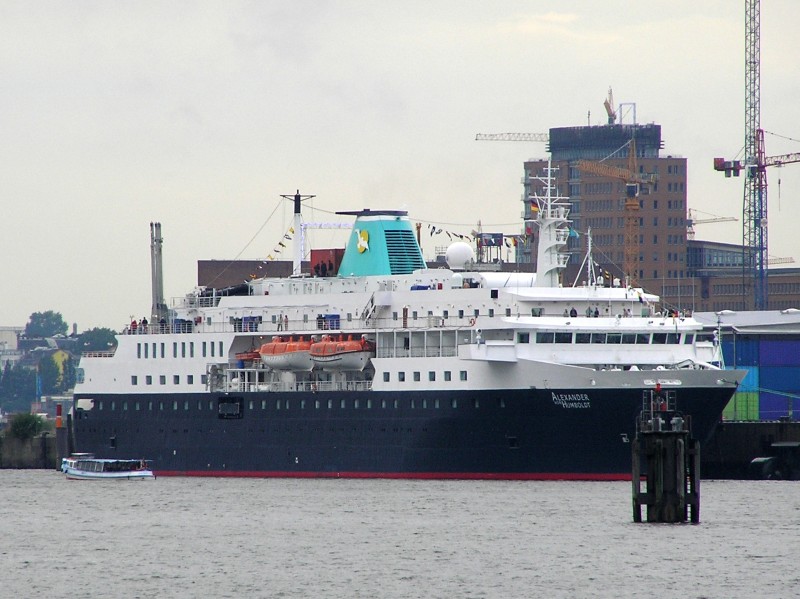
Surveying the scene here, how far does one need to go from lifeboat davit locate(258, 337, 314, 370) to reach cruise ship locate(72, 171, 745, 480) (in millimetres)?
58

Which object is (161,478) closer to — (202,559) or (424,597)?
(202,559)

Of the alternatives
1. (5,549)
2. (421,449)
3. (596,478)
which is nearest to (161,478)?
(421,449)

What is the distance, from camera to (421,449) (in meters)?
75.3

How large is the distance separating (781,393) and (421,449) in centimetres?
2337

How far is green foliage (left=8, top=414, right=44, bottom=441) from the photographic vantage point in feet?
336

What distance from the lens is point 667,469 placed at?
184ft

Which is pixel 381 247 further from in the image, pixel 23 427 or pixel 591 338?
pixel 23 427

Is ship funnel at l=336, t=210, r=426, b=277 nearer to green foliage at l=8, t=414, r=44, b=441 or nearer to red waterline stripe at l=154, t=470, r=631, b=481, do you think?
red waterline stripe at l=154, t=470, r=631, b=481

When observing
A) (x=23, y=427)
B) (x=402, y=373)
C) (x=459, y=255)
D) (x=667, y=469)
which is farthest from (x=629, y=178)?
(x=667, y=469)

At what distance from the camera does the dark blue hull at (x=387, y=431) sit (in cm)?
7219

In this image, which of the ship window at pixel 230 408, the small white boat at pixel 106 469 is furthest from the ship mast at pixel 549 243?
the small white boat at pixel 106 469

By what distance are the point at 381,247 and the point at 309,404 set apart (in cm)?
744

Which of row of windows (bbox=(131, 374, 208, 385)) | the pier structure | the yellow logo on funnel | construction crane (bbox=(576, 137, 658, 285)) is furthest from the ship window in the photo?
construction crane (bbox=(576, 137, 658, 285))

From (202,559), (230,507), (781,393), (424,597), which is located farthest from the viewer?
(781,393)
